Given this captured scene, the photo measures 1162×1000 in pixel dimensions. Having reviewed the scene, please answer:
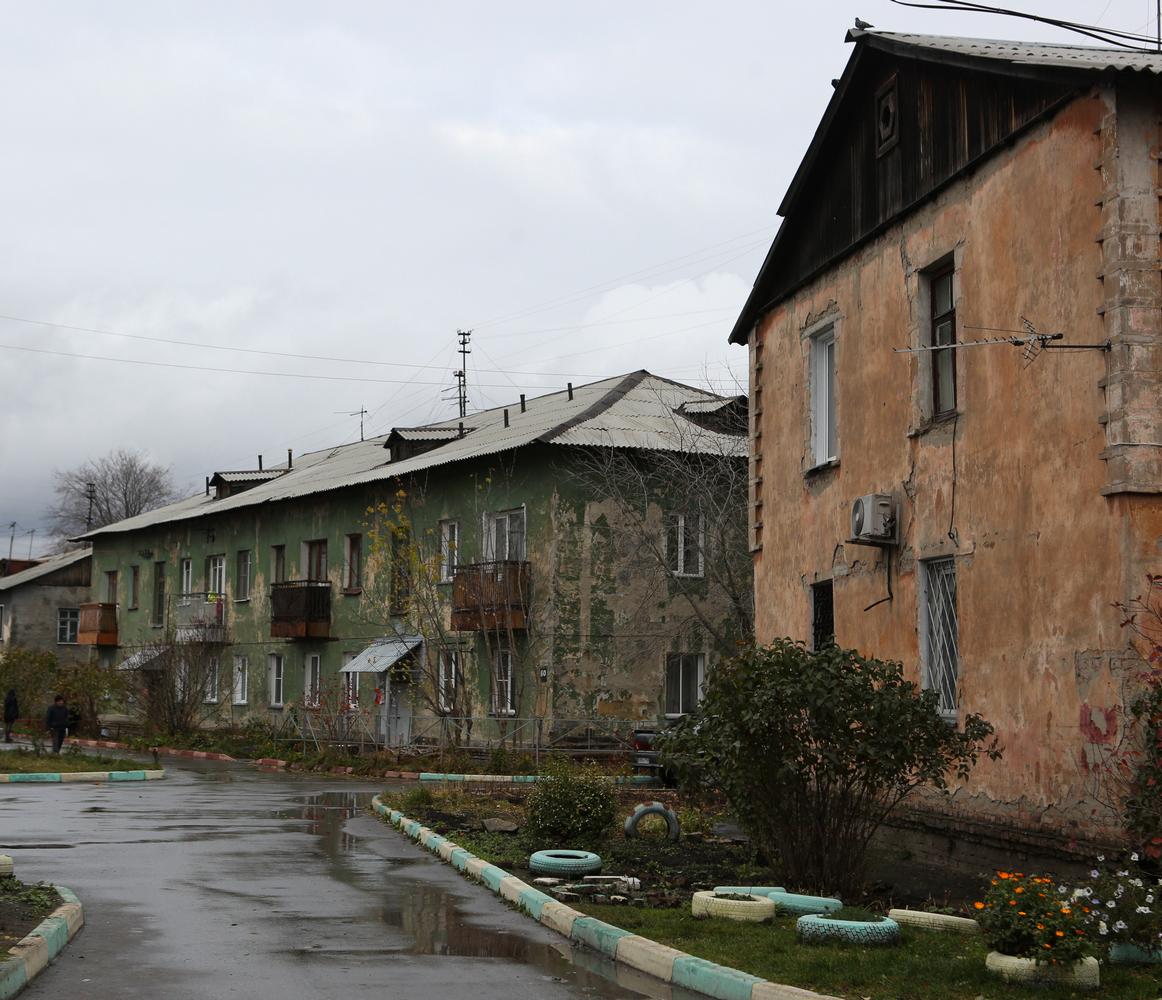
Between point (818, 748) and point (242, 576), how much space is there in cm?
3657

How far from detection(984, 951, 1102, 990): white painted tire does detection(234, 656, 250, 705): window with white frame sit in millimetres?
38749

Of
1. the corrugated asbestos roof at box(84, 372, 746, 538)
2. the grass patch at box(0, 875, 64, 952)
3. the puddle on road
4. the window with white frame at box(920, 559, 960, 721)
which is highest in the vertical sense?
the corrugated asbestos roof at box(84, 372, 746, 538)

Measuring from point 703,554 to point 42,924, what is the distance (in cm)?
2296

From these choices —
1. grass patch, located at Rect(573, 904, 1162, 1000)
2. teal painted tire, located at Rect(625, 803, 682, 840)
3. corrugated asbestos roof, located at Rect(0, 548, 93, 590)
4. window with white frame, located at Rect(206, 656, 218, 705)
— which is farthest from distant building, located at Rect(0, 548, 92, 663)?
grass patch, located at Rect(573, 904, 1162, 1000)

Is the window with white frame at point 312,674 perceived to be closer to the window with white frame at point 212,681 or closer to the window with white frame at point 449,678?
the window with white frame at point 212,681

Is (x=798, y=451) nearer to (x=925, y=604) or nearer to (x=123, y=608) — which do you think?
(x=925, y=604)

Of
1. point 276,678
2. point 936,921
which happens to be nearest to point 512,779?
point 936,921

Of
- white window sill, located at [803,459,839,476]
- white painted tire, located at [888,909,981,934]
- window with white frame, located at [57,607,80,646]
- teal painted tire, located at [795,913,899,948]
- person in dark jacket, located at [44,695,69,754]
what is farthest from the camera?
window with white frame, located at [57,607,80,646]

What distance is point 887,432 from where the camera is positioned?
15.1 meters

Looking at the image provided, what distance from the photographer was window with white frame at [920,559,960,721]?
13773 millimetres

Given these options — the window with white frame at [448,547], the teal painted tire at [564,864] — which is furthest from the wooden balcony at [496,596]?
the teal painted tire at [564,864]

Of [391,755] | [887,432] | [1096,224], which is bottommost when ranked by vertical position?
[391,755]

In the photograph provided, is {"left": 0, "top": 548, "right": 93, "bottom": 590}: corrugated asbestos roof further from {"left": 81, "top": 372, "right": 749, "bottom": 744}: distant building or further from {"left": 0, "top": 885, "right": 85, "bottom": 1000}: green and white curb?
{"left": 0, "top": 885, "right": 85, "bottom": 1000}: green and white curb

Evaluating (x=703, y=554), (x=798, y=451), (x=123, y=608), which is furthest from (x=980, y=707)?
(x=123, y=608)
